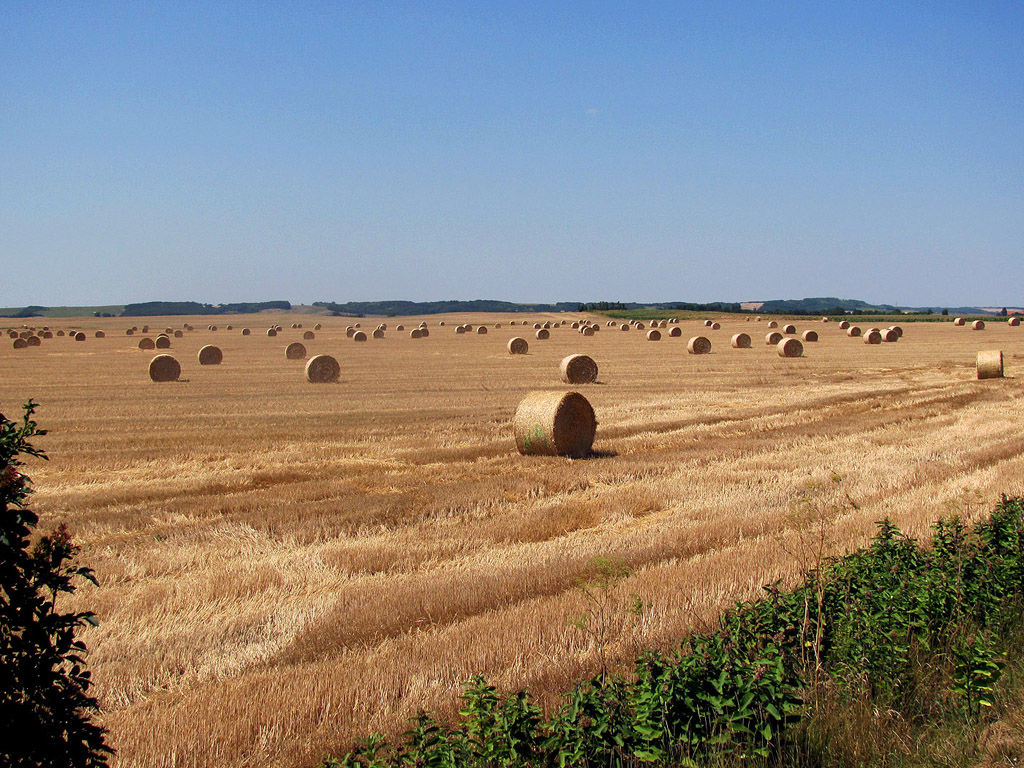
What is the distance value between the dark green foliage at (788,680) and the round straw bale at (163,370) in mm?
27181

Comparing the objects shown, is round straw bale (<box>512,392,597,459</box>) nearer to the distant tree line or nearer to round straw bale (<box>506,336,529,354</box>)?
round straw bale (<box>506,336,529,354</box>)

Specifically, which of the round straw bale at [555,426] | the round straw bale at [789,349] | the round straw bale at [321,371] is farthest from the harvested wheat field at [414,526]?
the round straw bale at [789,349]

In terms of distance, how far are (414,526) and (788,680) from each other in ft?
17.2

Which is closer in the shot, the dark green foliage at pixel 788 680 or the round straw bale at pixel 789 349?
the dark green foliage at pixel 788 680

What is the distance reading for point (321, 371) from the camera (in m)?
28.8

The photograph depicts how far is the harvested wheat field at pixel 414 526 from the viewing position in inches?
205

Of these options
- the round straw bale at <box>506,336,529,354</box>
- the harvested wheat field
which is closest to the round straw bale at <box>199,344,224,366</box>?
the round straw bale at <box>506,336,529,354</box>

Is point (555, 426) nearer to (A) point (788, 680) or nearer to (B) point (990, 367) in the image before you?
(A) point (788, 680)

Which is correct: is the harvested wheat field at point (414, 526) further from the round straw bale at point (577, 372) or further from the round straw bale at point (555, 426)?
the round straw bale at point (577, 372)

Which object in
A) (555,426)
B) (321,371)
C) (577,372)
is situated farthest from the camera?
(321,371)

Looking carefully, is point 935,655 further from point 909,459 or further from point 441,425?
point 441,425

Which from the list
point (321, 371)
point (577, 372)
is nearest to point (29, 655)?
point (577, 372)

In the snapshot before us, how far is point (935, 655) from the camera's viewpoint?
5.09 meters

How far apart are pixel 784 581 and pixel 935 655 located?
6.18ft
